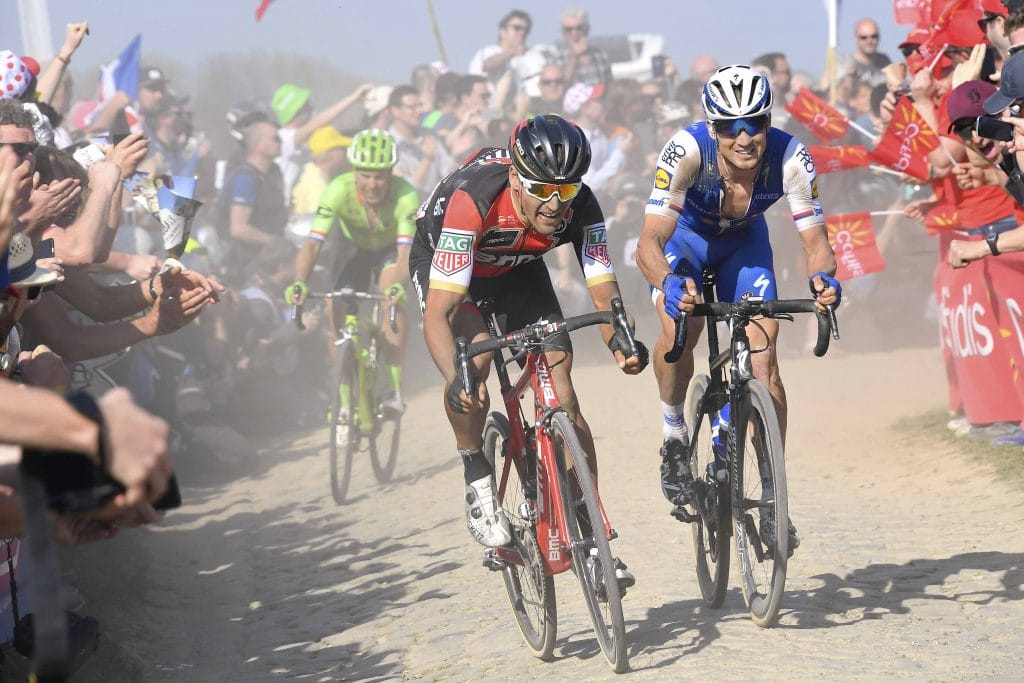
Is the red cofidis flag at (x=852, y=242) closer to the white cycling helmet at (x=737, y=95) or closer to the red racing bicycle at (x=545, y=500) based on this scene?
the white cycling helmet at (x=737, y=95)

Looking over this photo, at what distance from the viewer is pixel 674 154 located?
6.24 m

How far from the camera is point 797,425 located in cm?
1159

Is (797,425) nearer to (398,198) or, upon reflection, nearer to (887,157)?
(887,157)

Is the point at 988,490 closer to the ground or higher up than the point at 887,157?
closer to the ground

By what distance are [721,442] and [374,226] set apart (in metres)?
5.55

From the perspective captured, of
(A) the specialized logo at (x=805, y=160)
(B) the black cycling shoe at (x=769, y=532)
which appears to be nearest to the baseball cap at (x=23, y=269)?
(B) the black cycling shoe at (x=769, y=532)

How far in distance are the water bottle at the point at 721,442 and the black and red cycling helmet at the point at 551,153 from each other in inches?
52.5

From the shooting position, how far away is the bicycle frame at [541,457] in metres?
5.42

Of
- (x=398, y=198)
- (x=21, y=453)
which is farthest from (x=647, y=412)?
(x=21, y=453)

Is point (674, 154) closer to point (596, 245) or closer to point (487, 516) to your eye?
point (596, 245)

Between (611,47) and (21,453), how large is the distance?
830 inches

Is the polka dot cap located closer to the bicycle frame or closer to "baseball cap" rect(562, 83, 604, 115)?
the bicycle frame

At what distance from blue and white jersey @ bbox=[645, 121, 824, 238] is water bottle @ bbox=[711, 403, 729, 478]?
101cm

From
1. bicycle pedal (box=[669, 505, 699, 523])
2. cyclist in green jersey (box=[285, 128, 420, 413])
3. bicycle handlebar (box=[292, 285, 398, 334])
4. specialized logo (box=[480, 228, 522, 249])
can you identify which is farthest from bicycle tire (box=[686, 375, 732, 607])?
cyclist in green jersey (box=[285, 128, 420, 413])
